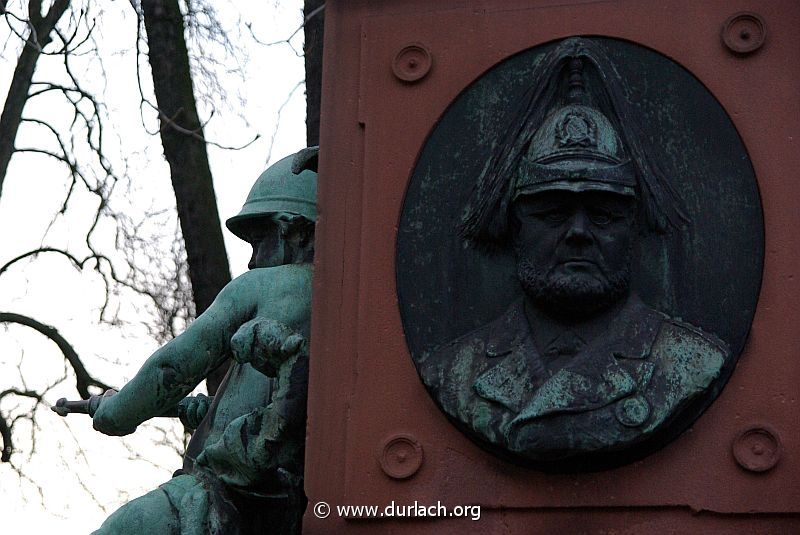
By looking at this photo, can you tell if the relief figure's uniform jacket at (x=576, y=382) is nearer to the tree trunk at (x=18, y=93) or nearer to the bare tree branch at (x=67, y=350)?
the bare tree branch at (x=67, y=350)

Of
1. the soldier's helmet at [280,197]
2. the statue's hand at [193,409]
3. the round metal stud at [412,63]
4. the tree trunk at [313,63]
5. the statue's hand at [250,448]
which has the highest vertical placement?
the tree trunk at [313,63]

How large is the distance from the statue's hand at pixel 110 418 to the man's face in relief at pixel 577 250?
1556 mm

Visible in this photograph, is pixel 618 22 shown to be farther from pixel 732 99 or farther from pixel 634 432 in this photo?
pixel 634 432

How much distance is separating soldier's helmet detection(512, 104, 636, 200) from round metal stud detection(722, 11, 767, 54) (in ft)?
1.46

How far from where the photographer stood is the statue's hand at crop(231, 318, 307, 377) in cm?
524

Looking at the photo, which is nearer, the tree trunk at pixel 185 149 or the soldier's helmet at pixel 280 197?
the soldier's helmet at pixel 280 197

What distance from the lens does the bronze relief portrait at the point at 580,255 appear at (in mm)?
4734

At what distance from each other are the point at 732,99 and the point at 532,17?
2.23 feet

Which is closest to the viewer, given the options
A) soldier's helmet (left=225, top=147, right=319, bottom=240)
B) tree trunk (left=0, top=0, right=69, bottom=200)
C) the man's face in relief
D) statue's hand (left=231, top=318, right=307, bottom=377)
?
the man's face in relief

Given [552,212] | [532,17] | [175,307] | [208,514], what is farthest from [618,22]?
[175,307]

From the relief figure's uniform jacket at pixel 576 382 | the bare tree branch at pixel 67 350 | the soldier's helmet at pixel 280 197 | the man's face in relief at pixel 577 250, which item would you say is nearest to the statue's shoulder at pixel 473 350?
the relief figure's uniform jacket at pixel 576 382

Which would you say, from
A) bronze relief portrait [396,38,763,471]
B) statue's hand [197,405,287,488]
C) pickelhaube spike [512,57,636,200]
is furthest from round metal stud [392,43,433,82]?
statue's hand [197,405,287,488]

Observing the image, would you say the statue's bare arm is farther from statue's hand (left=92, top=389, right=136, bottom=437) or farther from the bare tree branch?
the bare tree branch

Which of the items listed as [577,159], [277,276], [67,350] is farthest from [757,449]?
[67,350]
